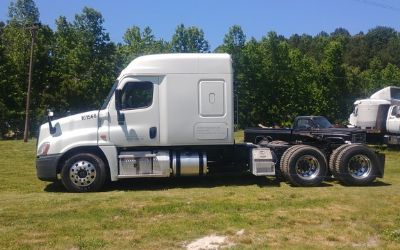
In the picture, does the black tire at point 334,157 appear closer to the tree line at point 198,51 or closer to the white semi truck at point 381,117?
the white semi truck at point 381,117

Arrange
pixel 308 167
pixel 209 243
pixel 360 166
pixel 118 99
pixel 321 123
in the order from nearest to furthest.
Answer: pixel 209 243 → pixel 118 99 → pixel 308 167 → pixel 360 166 → pixel 321 123

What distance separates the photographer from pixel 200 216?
346 inches

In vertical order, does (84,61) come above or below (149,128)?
above

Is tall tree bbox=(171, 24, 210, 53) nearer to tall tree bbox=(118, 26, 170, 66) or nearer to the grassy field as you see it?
tall tree bbox=(118, 26, 170, 66)

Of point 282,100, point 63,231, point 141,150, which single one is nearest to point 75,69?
point 282,100

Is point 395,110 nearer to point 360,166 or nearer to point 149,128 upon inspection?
point 360,166

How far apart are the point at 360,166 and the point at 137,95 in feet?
17.5

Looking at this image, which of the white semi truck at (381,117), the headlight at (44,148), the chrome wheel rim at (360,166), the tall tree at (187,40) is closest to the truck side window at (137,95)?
the headlight at (44,148)

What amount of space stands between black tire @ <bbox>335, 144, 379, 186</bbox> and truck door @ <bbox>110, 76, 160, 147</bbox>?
418cm

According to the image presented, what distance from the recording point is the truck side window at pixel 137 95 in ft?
38.3

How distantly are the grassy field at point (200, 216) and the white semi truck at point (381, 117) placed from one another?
11.9m

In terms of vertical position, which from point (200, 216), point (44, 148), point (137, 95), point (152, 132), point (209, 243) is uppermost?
point (137, 95)

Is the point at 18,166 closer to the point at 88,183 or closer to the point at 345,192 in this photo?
the point at 88,183

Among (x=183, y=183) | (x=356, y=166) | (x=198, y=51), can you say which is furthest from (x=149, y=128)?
(x=198, y=51)
